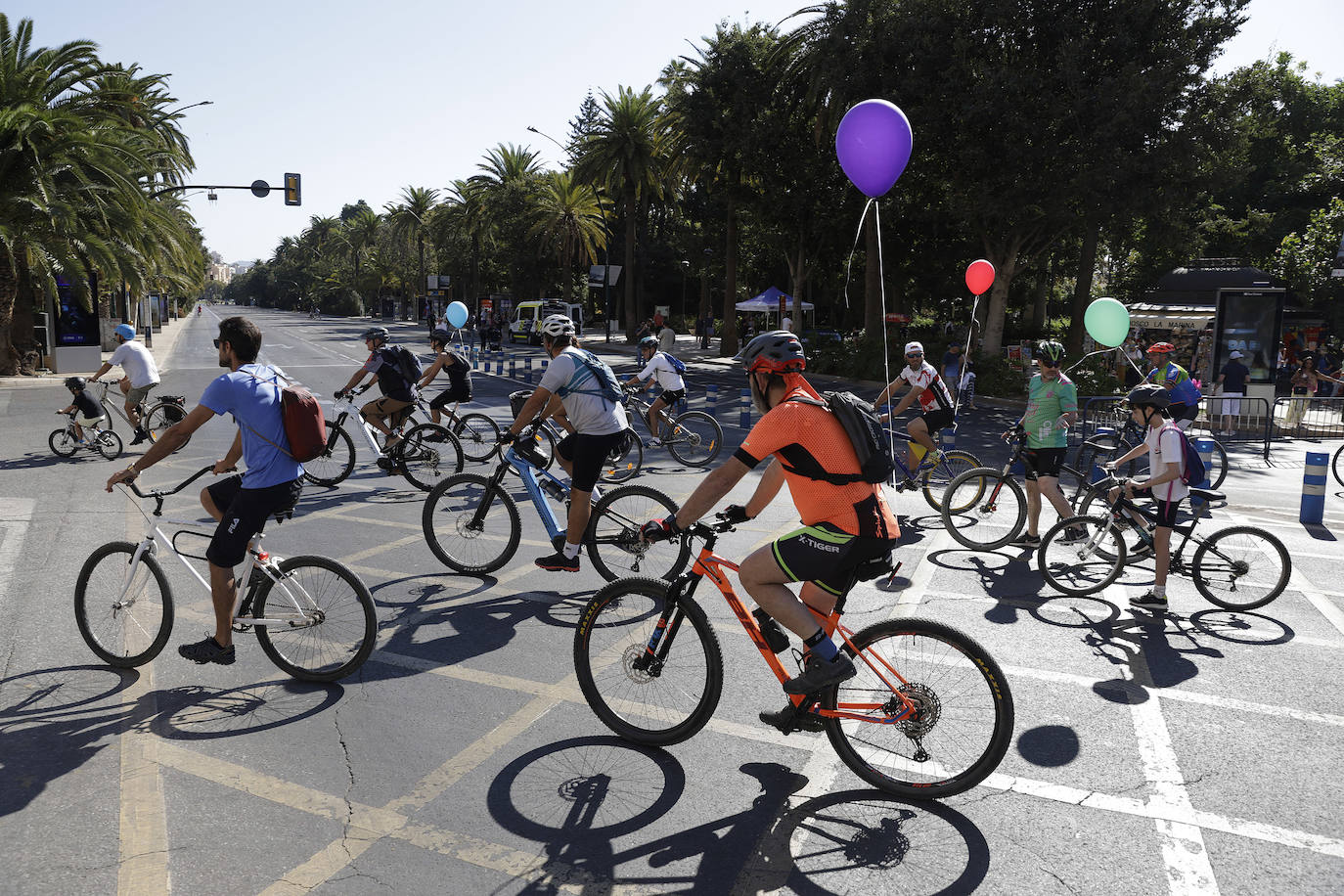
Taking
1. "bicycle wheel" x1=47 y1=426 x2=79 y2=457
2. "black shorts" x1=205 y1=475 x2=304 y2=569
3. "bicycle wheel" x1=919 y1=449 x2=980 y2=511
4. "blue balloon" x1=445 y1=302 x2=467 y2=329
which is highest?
"blue balloon" x1=445 y1=302 x2=467 y2=329

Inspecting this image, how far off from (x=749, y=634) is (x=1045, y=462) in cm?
499

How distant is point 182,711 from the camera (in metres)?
4.62

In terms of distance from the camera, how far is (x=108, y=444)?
41.3 feet

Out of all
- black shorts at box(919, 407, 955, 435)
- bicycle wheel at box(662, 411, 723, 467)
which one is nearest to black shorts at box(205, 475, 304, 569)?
black shorts at box(919, 407, 955, 435)

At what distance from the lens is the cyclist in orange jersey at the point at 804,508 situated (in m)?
3.69

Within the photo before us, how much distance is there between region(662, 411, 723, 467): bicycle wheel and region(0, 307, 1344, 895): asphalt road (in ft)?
19.7

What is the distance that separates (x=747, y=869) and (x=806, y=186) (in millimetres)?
29981

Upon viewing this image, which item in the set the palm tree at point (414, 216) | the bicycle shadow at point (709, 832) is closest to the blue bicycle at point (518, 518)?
the bicycle shadow at point (709, 832)

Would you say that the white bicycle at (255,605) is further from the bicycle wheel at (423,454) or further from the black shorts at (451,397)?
the black shorts at (451,397)

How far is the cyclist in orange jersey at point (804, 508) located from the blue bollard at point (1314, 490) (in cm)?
857

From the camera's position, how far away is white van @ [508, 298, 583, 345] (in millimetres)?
46188

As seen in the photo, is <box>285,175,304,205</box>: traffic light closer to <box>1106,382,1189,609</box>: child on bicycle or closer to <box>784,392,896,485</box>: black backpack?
<box>1106,382,1189,609</box>: child on bicycle

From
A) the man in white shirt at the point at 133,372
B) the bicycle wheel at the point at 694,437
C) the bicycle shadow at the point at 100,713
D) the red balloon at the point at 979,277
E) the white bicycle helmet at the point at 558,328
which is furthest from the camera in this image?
the red balloon at the point at 979,277

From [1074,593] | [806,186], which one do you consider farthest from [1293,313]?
[1074,593]
